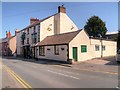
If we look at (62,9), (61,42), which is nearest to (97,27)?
(62,9)

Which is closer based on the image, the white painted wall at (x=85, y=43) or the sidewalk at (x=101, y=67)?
the sidewalk at (x=101, y=67)

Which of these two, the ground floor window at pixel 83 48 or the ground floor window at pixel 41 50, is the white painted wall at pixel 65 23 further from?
the ground floor window at pixel 83 48

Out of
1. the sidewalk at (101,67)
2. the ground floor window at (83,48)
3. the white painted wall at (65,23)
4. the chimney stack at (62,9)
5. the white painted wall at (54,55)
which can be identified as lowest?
the sidewalk at (101,67)

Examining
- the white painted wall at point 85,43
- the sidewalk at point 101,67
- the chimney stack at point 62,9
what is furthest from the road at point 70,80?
the chimney stack at point 62,9

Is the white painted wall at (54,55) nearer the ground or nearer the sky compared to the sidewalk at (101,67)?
nearer the sky

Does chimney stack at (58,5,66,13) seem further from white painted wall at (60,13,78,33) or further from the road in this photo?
the road

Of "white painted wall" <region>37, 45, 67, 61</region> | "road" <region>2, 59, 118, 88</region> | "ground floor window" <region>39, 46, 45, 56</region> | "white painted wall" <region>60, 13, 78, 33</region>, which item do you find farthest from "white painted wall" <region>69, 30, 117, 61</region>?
"road" <region>2, 59, 118, 88</region>

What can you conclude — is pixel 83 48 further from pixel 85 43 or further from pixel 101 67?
pixel 101 67

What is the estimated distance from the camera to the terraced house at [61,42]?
30556 mm

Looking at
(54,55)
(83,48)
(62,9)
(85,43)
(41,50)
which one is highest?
(62,9)

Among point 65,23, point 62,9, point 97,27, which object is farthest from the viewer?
point 97,27

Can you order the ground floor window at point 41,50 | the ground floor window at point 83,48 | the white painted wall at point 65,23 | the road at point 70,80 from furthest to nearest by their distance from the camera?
1. the white painted wall at point 65,23
2. the ground floor window at point 41,50
3. the ground floor window at point 83,48
4. the road at point 70,80

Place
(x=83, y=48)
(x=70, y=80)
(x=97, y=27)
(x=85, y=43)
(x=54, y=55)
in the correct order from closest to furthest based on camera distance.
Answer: (x=70, y=80)
(x=83, y=48)
(x=85, y=43)
(x=54, y=55)
(x=97, y=27)

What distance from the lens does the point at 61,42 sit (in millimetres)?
31656
